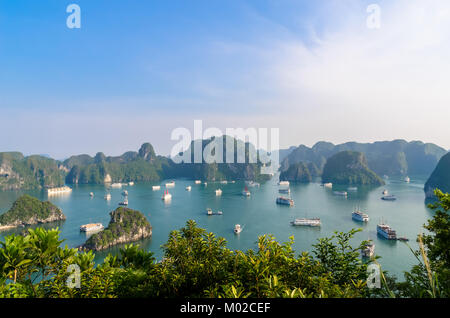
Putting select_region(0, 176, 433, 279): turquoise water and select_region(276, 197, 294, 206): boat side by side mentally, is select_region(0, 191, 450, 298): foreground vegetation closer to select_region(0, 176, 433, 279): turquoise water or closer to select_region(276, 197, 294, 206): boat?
select_region(0, 176, 433, 279): turquoise water

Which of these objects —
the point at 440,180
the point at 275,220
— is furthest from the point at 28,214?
the point at 440,180

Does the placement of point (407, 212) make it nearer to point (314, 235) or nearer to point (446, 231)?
point (314, 235)

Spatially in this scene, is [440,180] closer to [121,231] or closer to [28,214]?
[121,231]

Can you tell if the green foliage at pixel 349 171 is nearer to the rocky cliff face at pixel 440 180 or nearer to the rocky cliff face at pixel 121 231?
the rocky cliff face at pixel 440 180

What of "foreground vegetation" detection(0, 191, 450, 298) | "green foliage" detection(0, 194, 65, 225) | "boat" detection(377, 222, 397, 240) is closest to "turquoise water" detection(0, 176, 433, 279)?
"boat" detection(377, 222, 397, 240)

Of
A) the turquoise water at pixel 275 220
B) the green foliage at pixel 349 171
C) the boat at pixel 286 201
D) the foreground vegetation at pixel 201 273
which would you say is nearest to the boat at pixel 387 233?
the turquoise water at pixel 275 220

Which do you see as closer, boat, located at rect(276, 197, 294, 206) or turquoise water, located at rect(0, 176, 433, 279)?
turquoise water, located at rect(0, 176, 433, 279)

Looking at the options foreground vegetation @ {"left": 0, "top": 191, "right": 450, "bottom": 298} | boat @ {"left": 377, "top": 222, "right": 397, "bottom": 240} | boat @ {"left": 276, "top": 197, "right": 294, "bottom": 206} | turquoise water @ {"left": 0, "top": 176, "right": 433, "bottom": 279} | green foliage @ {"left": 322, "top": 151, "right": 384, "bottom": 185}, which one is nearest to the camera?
foreground vegetation @ {"left": 0, "top": 191, "right": 450, "bottom": 298}
